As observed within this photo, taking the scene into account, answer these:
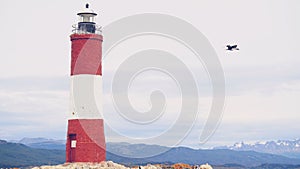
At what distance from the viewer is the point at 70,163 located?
5972cm

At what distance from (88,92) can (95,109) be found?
2.10 metres

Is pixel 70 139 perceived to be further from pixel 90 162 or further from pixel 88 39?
pixel 88 39

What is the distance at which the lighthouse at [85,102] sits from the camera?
193 feet

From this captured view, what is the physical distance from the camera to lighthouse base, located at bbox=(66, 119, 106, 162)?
58.7m

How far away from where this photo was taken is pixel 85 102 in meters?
59.1

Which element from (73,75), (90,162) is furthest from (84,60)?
(90,162)

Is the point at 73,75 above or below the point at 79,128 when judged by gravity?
above

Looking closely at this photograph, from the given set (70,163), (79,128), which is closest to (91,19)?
(79,128)

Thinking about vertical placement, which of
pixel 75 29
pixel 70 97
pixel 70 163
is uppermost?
pixel 75 29

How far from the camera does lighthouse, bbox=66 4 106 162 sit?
58750 mm

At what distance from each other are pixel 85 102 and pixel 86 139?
4179 mm

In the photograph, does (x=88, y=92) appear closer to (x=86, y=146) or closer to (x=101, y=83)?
(x=101, y=83)

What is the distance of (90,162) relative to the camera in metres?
58.8

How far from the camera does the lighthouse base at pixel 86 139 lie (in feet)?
192
